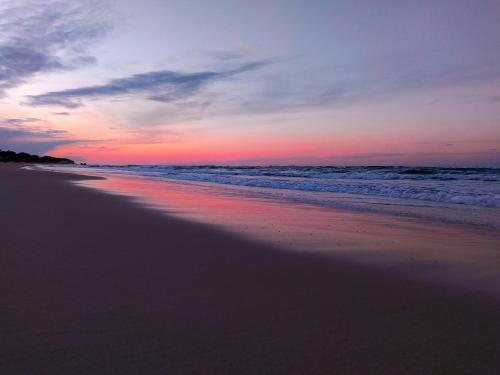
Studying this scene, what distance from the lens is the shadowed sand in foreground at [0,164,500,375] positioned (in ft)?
8.73

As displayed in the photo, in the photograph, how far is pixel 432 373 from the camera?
2580mm

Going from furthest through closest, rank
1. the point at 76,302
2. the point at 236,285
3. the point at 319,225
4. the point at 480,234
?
the point at 319,225 < the point at 480,234 < the point at 236,285 < the point at 76,302

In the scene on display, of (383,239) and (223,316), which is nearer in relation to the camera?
(223,316)

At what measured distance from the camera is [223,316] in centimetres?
341

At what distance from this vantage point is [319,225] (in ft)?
29.1

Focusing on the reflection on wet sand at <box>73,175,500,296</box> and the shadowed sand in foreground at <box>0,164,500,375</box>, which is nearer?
the shadowed sand in foreground at <box>0,164,500,375</box>

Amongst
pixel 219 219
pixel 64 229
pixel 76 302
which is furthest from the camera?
pixel 219 219

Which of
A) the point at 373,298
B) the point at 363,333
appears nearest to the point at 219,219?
the point at 373,298

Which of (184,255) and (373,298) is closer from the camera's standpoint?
(373,298)

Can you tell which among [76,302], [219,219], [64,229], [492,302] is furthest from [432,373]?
[219,219]

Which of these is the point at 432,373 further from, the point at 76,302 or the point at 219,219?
the point at 219,219

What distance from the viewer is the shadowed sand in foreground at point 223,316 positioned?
105 inches

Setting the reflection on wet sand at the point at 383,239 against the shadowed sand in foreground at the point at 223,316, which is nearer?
the shadowed sand in foreground at the point at 223,316

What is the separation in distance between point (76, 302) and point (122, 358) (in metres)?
1.14
